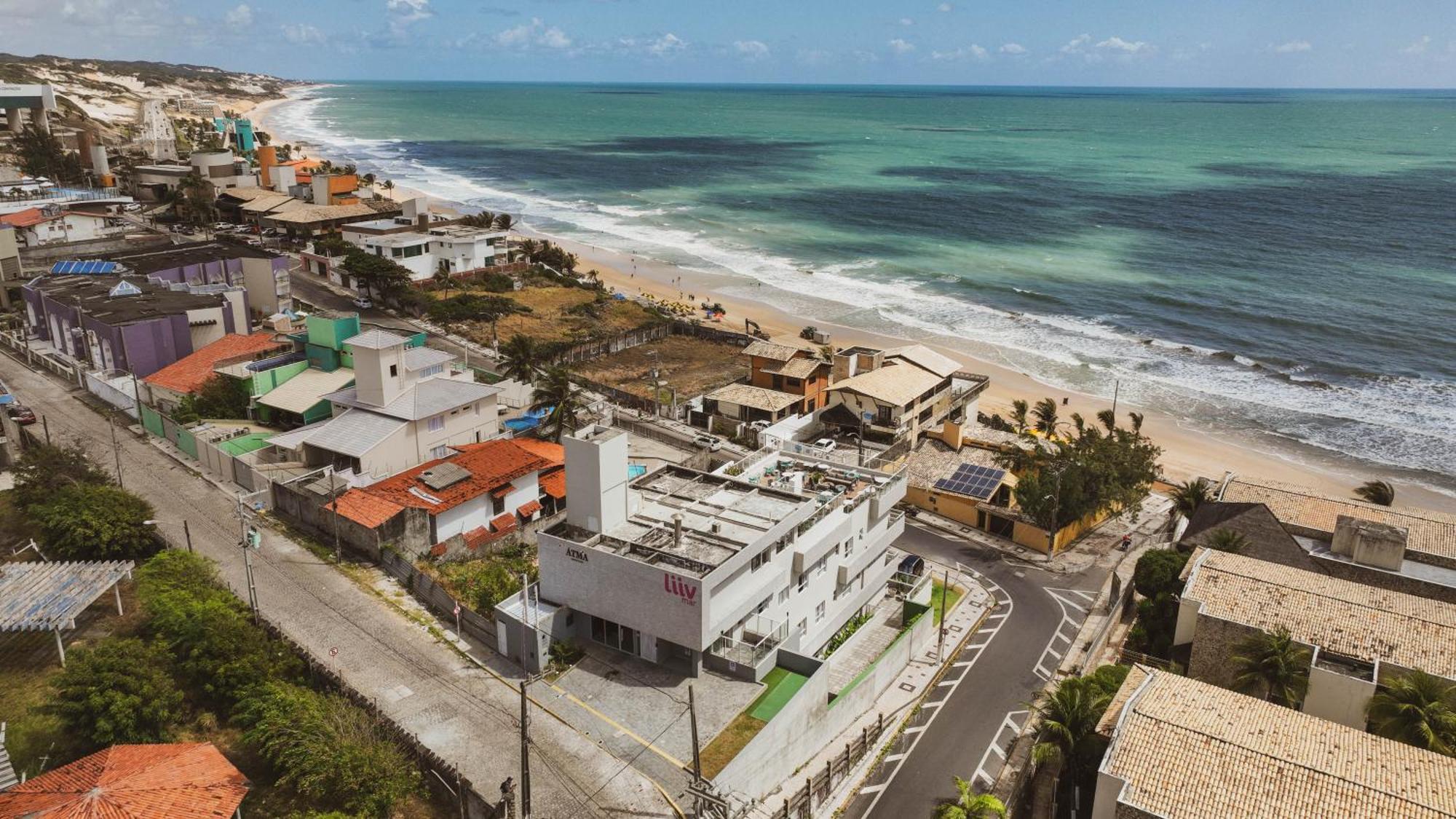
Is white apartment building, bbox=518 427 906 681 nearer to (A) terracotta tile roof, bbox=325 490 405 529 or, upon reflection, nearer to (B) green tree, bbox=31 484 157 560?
(A) terracotta tile roof, bbox=325 490 405 529

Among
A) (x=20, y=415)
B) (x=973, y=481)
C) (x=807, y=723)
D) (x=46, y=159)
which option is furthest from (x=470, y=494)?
(x=46, y=159)

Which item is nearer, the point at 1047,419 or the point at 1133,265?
the point at 1047,419

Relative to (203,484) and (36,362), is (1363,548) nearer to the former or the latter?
(203,484)

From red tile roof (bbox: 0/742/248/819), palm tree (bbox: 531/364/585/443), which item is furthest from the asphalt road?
palm tree (bbox: 531/364/585/443)

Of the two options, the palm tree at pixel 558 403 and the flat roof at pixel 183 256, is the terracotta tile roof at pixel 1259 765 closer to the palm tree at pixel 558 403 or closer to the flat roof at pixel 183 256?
the palm tree at pixel 558 403

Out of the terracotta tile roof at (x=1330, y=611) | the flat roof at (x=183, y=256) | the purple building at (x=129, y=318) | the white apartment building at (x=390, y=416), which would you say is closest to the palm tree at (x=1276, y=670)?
the terracotta tile roof at (x=1330, y=611)

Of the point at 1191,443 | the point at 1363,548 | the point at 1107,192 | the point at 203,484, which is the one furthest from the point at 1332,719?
the point at 1107,192

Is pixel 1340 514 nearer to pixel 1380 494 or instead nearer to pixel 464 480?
pixel 1380 494
